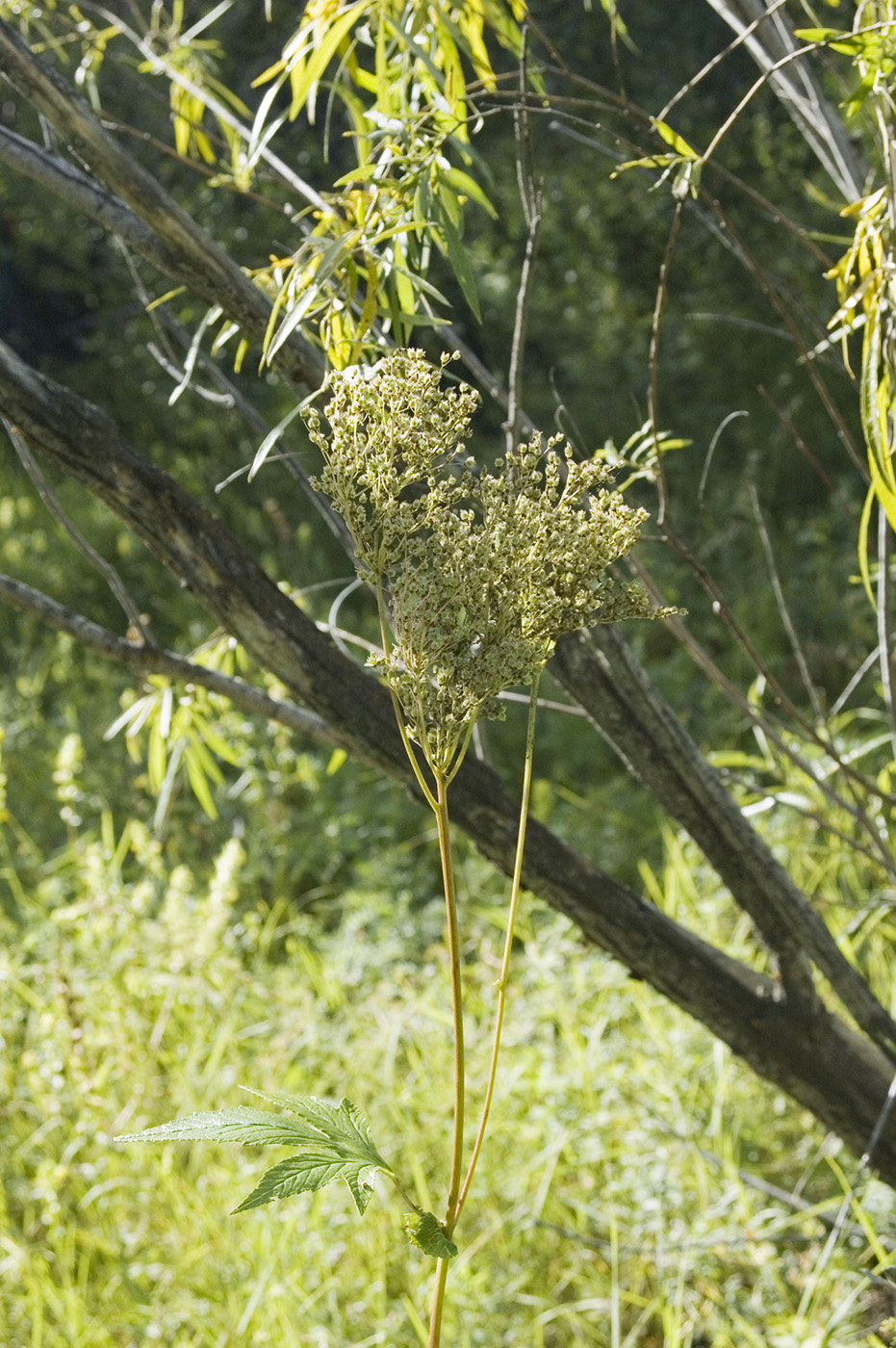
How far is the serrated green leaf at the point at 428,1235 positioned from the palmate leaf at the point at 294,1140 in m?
0.03

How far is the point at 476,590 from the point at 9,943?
2.61 m

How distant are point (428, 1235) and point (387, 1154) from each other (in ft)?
5.15

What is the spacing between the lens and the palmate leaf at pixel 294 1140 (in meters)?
0.70

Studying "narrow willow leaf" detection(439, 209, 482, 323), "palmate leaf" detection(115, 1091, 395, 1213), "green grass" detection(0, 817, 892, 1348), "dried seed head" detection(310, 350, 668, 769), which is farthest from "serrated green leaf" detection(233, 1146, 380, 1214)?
"green grass" detection(0, 817, 892, 1348)

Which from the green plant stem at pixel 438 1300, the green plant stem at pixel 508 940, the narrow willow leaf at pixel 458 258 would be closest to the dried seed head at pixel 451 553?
the green plant stem at pixel 508 940

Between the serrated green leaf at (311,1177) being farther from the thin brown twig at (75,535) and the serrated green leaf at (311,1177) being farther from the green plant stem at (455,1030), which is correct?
the thin brown twig at (75,535)

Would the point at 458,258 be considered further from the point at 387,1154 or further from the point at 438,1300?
the point at 387,1154

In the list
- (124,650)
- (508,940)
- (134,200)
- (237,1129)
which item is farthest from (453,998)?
(134,200)

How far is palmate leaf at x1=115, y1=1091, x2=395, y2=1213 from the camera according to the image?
2.30 ft

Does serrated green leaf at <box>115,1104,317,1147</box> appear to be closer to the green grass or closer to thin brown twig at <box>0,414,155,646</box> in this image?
thin brown twig at <box>0,414,155,646</box>

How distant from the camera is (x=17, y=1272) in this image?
2084 mm

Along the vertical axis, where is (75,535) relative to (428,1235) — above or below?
above

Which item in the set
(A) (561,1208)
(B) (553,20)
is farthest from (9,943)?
(B) (553,20)

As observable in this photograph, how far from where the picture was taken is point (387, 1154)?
2.23 metres
